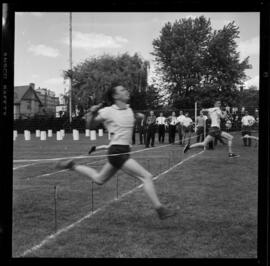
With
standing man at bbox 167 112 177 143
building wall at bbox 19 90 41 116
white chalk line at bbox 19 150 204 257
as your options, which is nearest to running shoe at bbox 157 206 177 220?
white chalk line at bbox 19 150 204 257

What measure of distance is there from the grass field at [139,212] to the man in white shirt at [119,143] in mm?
84

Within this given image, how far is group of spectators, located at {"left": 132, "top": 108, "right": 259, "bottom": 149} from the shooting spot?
470cm

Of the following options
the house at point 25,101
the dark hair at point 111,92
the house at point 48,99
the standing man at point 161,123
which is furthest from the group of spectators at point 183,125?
the house at point 25,101

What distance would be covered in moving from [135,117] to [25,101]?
3.21 feet

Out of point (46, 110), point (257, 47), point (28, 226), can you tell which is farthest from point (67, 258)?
point (257, 47)

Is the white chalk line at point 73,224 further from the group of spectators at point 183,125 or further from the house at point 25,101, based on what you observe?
the house at point 25,101

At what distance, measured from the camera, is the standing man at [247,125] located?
14.7ft

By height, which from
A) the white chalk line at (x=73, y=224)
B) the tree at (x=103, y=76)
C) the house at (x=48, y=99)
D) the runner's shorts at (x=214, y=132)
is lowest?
the white chalk line at (x=73, y=224)

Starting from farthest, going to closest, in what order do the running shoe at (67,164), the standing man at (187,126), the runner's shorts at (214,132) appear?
the runner's shorts at (214,132)
the standing man at (187,126)
the running shoe at (67,164)

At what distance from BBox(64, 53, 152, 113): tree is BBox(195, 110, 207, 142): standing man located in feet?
1.98

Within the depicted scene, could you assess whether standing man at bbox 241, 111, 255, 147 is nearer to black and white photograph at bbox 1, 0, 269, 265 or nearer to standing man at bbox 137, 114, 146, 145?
black and white photograph at bbox 1, 0, 269, 265

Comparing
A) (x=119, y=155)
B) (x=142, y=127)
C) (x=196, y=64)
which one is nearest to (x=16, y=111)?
(x=119, y=155)

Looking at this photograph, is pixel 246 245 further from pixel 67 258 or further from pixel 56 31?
pixel 56 31
